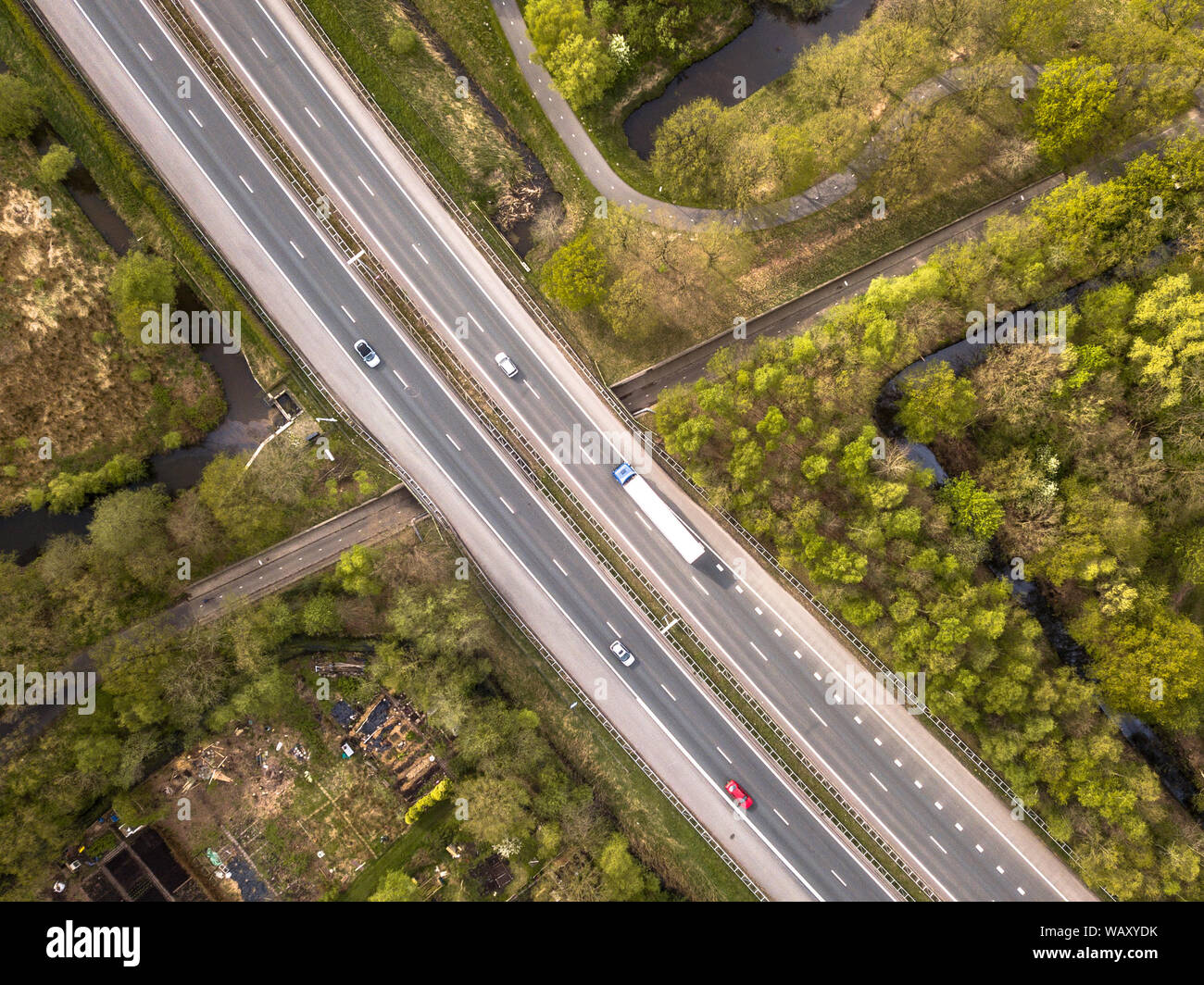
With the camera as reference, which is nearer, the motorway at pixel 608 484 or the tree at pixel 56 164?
the motorway at pixel 608 484

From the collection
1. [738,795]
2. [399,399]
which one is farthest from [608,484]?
[738,795]

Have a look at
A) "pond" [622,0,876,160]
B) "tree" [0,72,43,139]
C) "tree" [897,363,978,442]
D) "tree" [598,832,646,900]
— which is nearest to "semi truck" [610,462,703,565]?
"tree" [897,363,978,442]

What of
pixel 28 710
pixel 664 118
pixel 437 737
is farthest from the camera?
pixel 664 118

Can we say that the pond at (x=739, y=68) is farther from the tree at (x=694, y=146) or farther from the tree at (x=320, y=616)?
the tree at (x=320, y=616)

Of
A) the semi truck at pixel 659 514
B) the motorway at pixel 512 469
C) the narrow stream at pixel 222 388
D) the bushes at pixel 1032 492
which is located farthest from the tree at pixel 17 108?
the bushes at pixel 1032 492
